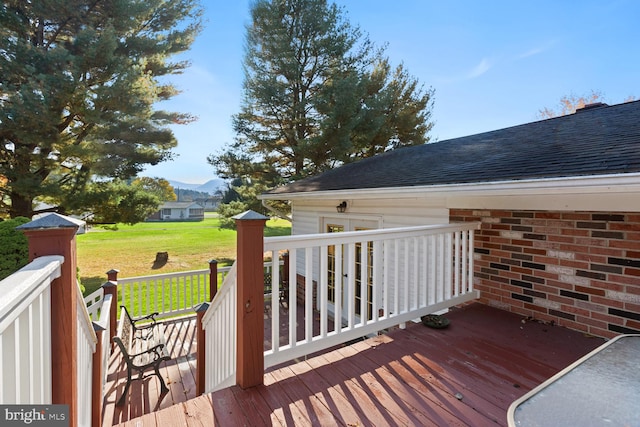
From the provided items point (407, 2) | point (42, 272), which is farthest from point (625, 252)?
point (407, 2)

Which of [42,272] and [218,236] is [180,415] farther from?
[218,236]

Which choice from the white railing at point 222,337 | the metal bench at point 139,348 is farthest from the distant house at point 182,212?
the white railing at point 222,337

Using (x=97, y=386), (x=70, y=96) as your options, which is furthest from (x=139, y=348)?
(x=70, y=96)

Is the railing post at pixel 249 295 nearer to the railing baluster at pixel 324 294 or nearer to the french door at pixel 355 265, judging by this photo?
the railing baluster at pixel 324 294

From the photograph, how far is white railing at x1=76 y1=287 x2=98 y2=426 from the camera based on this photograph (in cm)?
172

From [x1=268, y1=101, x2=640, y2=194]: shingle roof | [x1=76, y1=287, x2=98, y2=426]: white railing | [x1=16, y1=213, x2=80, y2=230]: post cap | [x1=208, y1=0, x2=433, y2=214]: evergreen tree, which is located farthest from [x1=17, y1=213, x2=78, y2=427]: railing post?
[x1=208, y1=0, x2=433, y2=214]: evergreen tree

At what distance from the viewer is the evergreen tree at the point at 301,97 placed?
12.2 metres

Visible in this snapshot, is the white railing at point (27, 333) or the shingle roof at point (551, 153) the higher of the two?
the shingle roof at point (551, 153)

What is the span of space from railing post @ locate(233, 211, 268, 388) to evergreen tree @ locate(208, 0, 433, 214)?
10.2m

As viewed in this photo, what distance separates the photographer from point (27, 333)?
3.26 ft

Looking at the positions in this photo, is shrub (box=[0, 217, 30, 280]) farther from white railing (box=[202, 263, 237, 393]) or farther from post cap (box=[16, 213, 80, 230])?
post cap (box=[16, 213, 80, 230])

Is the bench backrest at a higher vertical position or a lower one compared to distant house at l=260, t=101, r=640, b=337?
lower

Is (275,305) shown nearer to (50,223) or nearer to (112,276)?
(50,223)

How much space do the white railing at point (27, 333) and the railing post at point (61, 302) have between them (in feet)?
0.12
